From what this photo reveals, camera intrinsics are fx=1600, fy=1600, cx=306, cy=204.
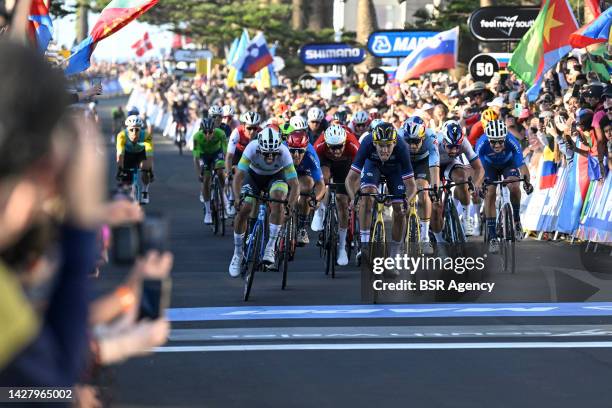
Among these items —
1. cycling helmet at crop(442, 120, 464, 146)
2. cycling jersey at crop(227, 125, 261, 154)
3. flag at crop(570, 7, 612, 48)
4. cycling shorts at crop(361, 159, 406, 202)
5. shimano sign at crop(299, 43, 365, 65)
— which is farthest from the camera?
shimano sign at crop(299, 43, 365, 65)

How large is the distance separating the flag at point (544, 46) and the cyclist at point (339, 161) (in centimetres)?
627

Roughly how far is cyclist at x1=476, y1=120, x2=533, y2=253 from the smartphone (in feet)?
48.7

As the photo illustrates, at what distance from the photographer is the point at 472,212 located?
2380 cm

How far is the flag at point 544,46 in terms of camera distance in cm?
2522

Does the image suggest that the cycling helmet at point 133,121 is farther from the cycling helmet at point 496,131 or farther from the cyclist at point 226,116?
the cycling helmet at point 496,131

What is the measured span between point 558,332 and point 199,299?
3849 mm

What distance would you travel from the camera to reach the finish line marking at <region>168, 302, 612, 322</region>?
45.0ft

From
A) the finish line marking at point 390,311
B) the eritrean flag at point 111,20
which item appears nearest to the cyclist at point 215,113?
the eritrean flag at point 111,20

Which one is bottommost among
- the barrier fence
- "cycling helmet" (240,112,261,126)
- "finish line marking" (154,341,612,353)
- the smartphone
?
the barrier fence

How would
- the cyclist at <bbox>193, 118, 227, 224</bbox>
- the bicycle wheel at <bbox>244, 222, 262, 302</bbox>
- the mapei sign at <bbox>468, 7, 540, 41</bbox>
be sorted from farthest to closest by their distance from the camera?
the mapei sign at <bbox>468, 7, 540, 41</bbox> < the cyclist at <bbox>193, 118, 227, 224</bbox> < the bicycle wheel at <bbox>244, 222, 262, 302</bbox>

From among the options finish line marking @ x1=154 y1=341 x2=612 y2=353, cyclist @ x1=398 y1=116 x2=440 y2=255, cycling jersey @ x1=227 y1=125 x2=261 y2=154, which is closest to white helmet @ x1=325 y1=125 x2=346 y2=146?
cyclist @ x1=398 y1=116 x2=440 y2=255

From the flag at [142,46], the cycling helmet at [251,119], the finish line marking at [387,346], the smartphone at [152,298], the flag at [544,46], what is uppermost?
the smartphone at [152,298]

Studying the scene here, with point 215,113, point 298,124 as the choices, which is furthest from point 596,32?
point 215,113

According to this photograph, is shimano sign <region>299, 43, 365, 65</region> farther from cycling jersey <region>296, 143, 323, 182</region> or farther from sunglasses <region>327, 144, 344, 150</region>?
cycling jersey <region>296, 143, 323, 182</region>
